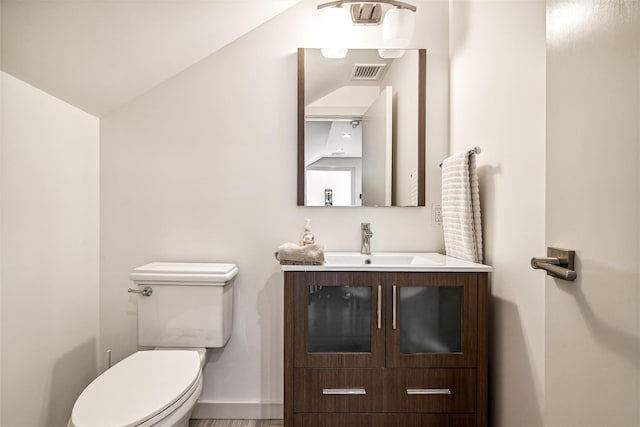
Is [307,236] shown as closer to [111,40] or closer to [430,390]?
[430,390]

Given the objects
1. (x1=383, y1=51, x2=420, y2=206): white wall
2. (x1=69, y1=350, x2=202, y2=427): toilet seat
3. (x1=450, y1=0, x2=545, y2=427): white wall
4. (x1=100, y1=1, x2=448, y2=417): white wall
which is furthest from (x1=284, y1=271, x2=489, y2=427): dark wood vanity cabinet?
(x1=383, y1=51, x2=420, y2=206): white wall

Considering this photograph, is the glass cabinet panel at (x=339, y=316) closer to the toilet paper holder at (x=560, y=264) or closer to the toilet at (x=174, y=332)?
the toilet at (x=174, y=332)

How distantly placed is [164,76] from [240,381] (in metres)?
1.64

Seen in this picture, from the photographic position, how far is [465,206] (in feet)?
5.15

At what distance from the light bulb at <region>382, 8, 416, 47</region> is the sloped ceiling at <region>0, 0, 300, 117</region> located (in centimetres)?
52

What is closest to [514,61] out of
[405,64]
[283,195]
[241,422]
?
[405,64]

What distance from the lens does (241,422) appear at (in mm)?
1917

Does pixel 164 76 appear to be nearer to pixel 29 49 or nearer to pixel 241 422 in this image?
pixel 29 49

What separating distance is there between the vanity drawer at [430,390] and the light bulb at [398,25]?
1.56 metres

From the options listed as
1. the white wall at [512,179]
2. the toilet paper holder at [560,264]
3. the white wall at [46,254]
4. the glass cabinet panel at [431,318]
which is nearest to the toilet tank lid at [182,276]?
the white wall at [46,254]

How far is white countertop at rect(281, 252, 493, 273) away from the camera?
147 cm

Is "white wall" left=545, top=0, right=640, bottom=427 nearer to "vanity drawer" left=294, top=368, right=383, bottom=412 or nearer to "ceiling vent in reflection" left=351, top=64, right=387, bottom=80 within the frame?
"vanity drawer" left=294, top=368, right=383, bottom=412

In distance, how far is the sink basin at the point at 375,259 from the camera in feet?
5.80

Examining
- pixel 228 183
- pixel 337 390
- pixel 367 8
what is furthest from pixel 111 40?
pixel 337 390
